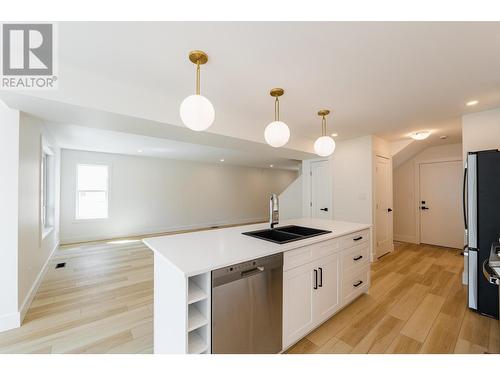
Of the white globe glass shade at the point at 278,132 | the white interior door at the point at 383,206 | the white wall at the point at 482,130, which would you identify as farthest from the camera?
the white interior door at the point at 383,206

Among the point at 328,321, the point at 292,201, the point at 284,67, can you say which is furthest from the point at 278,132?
the point at 292,201

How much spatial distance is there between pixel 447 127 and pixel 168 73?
14.0 ft

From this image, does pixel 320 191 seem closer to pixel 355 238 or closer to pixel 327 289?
pixel 355 238

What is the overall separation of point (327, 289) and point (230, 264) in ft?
4.03

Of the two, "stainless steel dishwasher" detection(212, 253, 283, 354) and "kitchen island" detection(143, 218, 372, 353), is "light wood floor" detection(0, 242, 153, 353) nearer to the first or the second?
"kitchen island" detection(143, 218, 372, 353)

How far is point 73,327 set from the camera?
6.46ft

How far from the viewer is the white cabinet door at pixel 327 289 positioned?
1.85 m

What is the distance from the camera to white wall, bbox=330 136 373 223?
3809 millimetres

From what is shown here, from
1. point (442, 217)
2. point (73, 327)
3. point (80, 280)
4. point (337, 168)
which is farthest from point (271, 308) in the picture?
point (442, 217)

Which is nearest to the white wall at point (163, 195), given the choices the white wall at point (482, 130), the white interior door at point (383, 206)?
the white interior door at point (383, 206)

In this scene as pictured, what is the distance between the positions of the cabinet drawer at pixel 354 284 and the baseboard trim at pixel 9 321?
3288mm

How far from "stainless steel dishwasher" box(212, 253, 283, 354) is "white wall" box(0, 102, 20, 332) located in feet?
7.35

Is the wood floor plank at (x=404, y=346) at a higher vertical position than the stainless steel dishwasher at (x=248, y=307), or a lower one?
A: lower
